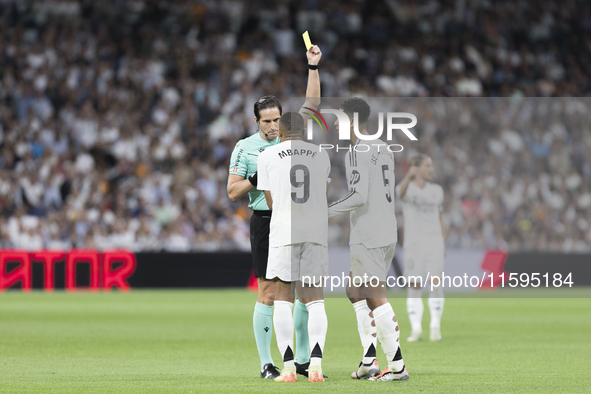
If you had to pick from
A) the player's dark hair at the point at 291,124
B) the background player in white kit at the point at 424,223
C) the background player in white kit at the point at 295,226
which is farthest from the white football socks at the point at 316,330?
the background player in white kit at the point at 424,223

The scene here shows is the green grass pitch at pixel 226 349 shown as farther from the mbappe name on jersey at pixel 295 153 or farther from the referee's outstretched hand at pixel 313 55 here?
the referee's outstretched hand at pixel 313 55

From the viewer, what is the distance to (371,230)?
25.1 ft

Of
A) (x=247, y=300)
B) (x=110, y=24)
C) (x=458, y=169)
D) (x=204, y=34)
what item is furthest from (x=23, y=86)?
(x=458, y=169)

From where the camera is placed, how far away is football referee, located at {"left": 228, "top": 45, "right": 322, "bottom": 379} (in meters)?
7.73

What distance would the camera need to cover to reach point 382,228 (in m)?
7.68

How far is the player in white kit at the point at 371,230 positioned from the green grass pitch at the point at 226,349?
0.30m

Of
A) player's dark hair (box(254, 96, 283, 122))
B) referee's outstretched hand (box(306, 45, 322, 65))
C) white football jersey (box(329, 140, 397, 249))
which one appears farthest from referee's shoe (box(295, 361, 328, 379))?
referee's outstretched hand (box(306, 45, 322, 65))

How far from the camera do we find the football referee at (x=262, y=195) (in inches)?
304

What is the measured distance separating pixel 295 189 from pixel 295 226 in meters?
0.30

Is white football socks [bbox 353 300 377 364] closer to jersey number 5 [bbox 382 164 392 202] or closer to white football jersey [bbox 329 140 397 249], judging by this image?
white football jersey [bbox 329 140 397 249]

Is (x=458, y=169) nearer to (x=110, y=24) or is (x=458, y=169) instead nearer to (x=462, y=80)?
(x=462, y=80)

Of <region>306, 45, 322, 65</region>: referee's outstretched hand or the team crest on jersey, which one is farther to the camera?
<region>306, 45, 322, 65</region>: referee's outstretched hand

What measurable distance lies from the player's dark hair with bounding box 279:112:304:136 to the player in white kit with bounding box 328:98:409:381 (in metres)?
0.49

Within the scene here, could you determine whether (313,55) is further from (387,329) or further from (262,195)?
(387,329)
